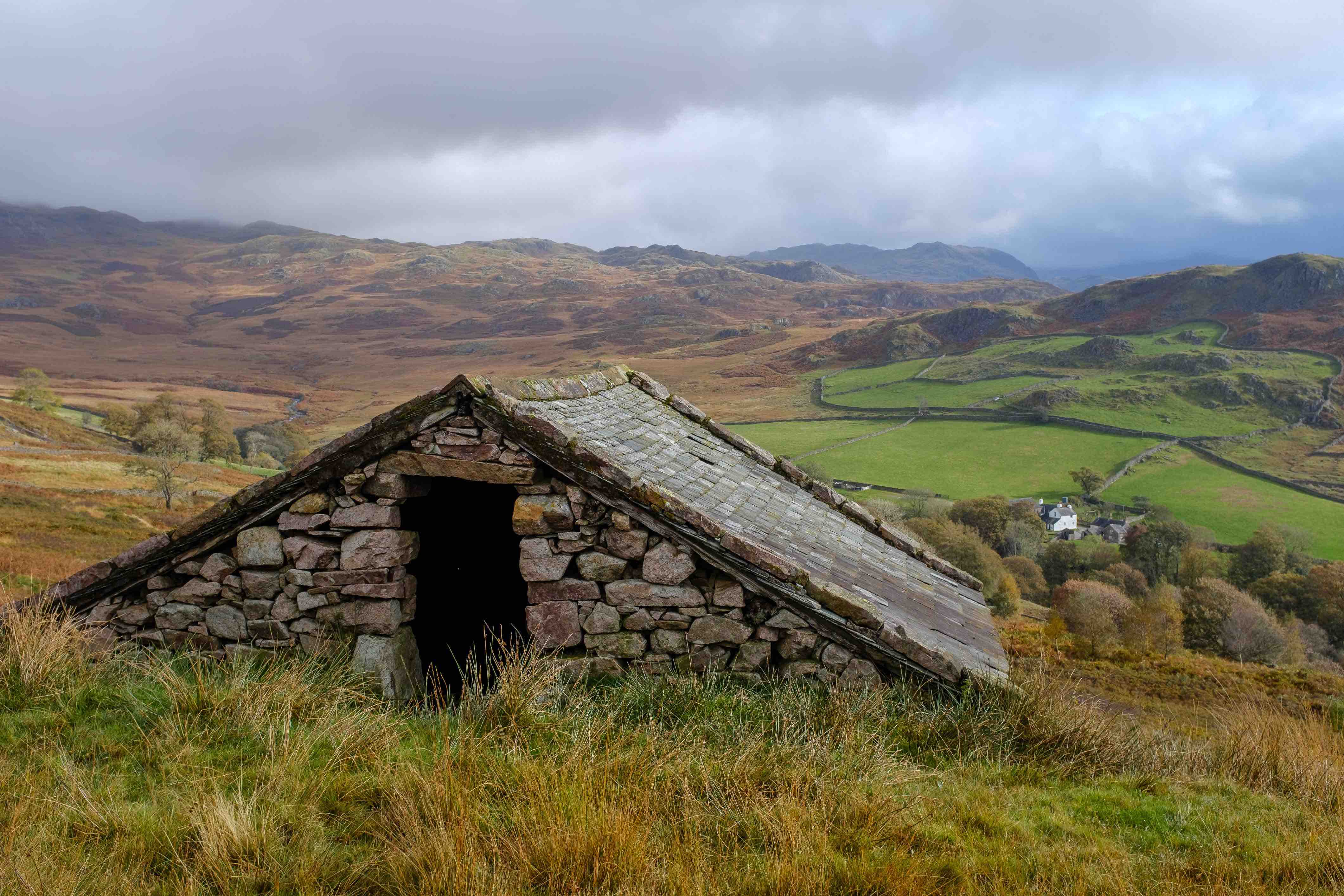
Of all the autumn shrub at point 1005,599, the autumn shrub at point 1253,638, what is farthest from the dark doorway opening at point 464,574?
the autumn shrub at point 1253,638

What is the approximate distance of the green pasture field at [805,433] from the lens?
250ft

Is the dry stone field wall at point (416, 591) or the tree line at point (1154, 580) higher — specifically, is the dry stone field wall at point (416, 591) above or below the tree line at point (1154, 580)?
above

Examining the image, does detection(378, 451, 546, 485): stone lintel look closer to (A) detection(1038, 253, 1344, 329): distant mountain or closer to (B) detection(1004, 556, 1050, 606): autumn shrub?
(B) detection(1004, 556, 1050, 606): autumn shrub

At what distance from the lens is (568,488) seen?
5.58m

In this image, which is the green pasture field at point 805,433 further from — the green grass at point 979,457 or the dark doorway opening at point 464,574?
the dark doorway opening at point 464,574

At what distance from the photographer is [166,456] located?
36594 millimetres

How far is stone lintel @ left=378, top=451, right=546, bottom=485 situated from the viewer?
5656 millimetres

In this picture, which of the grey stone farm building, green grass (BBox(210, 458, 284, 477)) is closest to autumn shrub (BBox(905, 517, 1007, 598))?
the grey stone farm building

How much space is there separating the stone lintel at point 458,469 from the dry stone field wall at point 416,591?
10mm

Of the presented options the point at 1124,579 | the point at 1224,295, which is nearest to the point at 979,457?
the point at 1124,579

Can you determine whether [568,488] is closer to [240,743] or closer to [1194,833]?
[240,743]

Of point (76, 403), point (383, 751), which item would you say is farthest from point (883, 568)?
point (76, 403)

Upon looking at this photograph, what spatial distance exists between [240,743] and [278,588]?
180cm

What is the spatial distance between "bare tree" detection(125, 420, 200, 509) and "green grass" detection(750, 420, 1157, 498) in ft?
159
